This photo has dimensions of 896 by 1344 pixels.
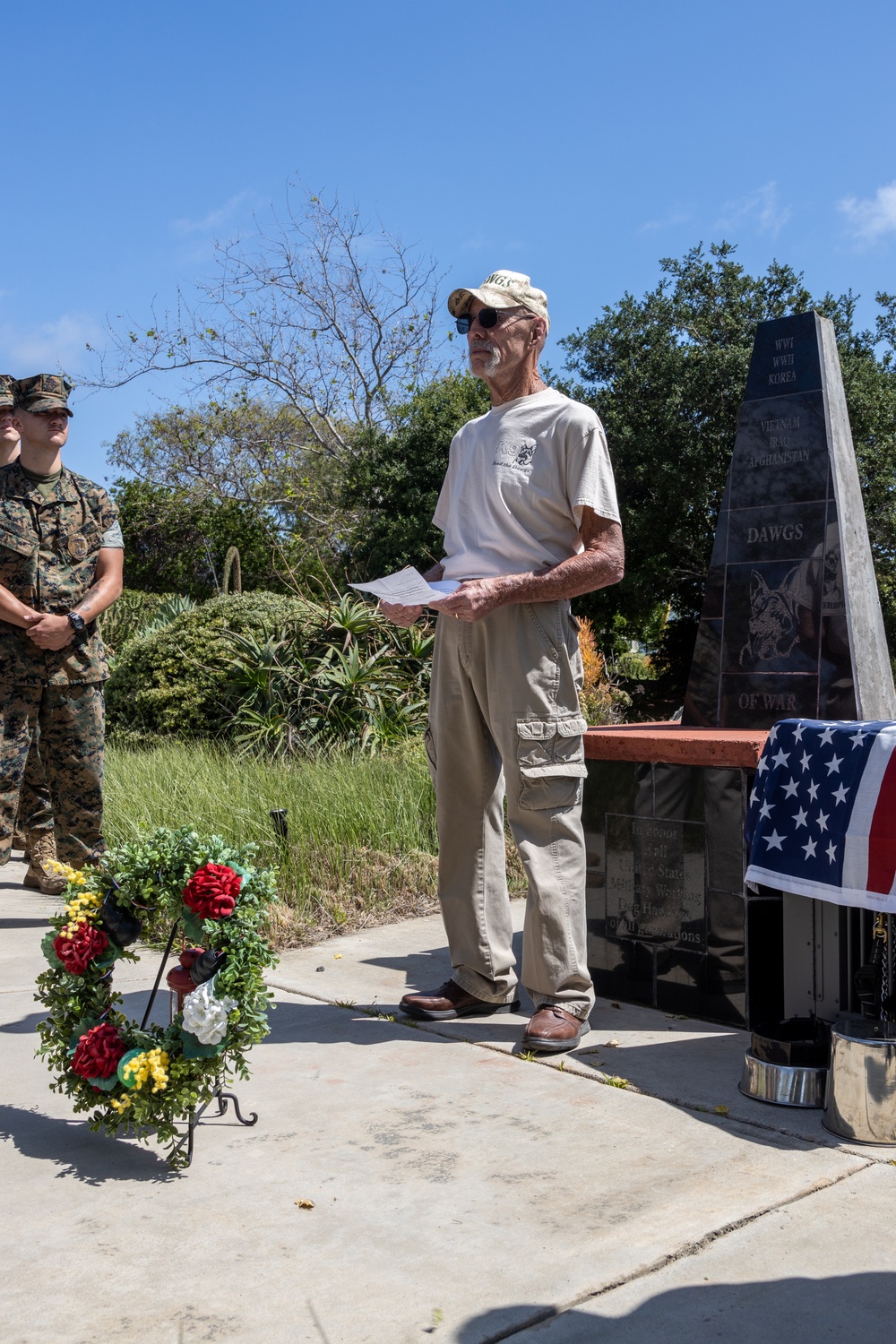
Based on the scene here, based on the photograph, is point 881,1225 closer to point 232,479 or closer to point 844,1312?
point 844,1312

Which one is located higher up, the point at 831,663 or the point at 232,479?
the point at 232,479

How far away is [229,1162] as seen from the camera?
9.39ft

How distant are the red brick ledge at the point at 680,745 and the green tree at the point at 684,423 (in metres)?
13.7

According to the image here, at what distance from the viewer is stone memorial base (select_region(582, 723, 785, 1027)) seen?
3750mm

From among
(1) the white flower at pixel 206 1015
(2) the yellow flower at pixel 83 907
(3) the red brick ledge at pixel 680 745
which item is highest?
(3) the red brick ledge at pixel 680 745

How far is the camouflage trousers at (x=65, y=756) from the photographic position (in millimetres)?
5203

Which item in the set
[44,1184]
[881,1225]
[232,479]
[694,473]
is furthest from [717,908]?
[232,479]

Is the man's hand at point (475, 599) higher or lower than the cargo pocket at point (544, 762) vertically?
higher

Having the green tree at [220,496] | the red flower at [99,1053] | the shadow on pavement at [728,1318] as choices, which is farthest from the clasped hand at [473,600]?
the green tree at [220,496]

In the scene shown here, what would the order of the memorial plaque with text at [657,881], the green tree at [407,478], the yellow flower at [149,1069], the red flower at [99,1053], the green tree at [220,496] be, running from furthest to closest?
the green tree at [220,496] → the green tree at [407,478] → the memorial plaque with text at [657,881] → the red flower at [99,1053] → the yellow flower at [149,1069]

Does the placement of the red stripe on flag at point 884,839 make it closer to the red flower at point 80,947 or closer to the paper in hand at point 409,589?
the paper in hand at point 409,589

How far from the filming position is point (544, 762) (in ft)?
12.0

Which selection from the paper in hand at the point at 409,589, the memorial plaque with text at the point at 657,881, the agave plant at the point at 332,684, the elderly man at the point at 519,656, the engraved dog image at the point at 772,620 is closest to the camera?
the paper in hand at the point at 409,589

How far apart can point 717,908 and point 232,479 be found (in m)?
A: 22.6
